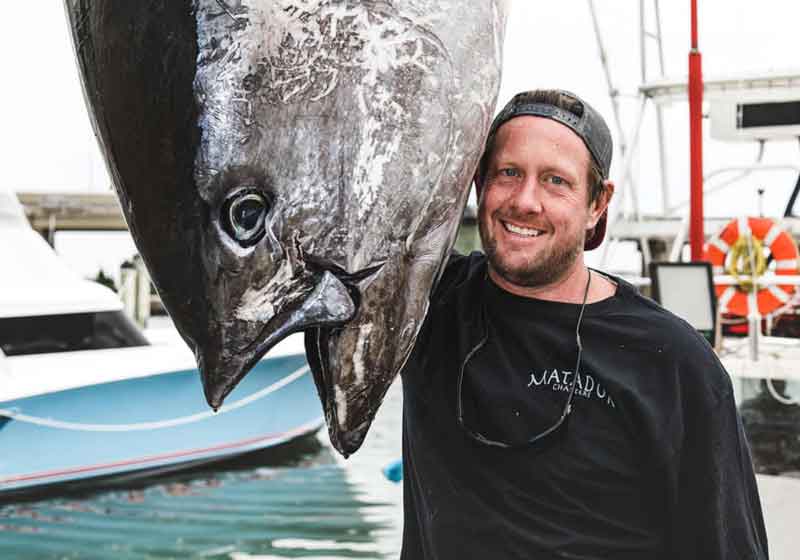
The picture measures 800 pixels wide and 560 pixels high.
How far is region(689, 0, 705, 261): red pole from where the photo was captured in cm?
464

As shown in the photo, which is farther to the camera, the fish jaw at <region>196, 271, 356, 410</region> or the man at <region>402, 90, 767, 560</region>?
the man at <region>402, 90, 767, 560</region>

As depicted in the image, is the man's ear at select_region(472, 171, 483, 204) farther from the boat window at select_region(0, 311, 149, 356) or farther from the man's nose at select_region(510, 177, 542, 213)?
the boat window at select_region(0, 311, 149, 356)

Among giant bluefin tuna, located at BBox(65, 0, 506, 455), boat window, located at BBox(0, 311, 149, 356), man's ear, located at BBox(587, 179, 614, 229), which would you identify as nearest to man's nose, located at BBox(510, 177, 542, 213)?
man's ear, located at BBox(587, 179, 614, 229)

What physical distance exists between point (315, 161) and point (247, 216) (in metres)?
0.10

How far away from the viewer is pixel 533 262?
1329 millimetres

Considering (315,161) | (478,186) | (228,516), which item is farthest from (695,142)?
(315,161)

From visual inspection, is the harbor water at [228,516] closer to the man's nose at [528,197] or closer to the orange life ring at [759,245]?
the orange life ring at [759,245]

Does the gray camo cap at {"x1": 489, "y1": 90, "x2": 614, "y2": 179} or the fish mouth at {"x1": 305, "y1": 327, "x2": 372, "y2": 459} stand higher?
the gray camo cap at {"x1": 489, "y1": 90, "x2": 614, "y2": 179}

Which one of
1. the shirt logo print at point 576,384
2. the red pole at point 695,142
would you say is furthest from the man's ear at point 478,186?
the red pole at point 695,142

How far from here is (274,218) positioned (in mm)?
996

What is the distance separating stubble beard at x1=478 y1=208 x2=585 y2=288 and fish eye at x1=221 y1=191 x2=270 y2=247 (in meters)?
0.42

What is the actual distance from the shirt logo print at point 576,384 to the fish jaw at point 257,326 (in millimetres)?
473

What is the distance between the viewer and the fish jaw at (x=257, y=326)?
976 mm

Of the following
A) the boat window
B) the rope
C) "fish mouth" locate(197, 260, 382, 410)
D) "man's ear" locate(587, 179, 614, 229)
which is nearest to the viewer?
"fish mouth" locate(197, 260, 382, 410)
